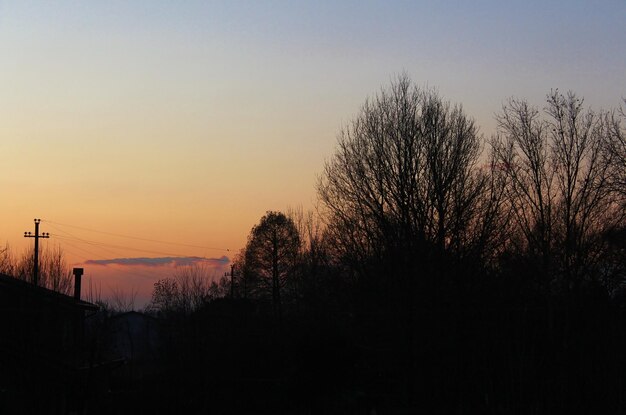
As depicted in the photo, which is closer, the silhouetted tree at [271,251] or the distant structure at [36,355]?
the distant structure at [36,355]

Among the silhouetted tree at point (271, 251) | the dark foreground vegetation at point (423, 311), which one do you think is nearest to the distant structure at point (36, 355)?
the dark foreground vegetation at point (423, 311)

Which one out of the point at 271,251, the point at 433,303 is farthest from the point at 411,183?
the point at 271,251

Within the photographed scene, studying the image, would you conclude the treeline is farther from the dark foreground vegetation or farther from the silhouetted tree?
the silhouetted tree

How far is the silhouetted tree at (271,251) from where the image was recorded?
2041 inches

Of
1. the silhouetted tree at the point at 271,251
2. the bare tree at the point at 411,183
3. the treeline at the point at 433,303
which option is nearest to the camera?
the treeline at the point at 433,303

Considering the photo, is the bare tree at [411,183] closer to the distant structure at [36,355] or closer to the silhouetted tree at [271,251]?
the distant structure at [36,355]

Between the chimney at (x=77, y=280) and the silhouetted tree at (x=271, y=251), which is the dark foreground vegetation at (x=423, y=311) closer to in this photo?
the chimney at (x=77, y=280)

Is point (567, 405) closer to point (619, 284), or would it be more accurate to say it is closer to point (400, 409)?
point (400, 409)

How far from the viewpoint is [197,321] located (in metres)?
17.4

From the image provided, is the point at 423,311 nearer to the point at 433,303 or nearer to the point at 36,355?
the point at 433,303

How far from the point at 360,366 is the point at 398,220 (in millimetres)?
10706

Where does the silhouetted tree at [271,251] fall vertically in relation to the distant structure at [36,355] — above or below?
above

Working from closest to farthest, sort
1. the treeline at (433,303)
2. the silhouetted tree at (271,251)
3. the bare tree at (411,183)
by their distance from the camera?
the treeline at (433,303), the bare tree at (411,183), the silhouetted tree at (271,251)

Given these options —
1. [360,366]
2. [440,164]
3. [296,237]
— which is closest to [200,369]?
[360,366]
